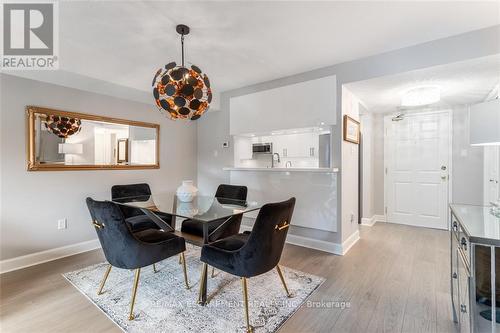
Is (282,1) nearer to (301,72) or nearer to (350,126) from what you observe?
(301,72)

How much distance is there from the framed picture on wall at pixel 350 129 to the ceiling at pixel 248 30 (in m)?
0.78

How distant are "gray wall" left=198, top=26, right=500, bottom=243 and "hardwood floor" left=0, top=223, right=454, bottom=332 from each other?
0.59m

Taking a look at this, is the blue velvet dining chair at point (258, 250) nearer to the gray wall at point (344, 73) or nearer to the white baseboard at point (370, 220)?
the gray wall at point (344, 73)

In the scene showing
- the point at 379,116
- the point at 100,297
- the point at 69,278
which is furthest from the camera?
the point at 379,116

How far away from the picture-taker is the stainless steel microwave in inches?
193

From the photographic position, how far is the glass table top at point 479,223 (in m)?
1.05

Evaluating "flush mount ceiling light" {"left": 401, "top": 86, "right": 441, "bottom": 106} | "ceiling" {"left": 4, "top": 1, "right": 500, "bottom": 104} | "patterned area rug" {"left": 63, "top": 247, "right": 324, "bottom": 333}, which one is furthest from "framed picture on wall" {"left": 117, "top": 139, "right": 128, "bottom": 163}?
"flush mount ceiling light" {"left": 401, "top": 86, "right": 441, "bottom": 106}

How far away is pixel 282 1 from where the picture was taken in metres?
1.83

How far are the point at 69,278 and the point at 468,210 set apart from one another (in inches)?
140

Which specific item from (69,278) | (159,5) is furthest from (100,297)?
(159,5)

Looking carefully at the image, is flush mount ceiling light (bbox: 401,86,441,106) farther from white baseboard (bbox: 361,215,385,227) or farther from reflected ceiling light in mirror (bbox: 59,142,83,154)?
reflected ceiling light in mirror (bbox: 59,142,83,154)

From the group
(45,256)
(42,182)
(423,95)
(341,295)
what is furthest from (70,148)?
(423,95)

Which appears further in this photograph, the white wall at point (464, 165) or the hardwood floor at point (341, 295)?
the white wall at point (464, 165)

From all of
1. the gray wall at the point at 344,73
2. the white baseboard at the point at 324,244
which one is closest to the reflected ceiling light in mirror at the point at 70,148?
the gray wall at the point at 344,73
